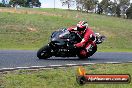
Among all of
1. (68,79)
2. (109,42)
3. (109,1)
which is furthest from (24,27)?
(109,1)

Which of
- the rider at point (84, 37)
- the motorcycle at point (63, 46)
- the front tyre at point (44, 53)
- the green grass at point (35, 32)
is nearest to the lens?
the front tyre at point (44, 53)

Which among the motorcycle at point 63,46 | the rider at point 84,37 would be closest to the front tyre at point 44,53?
the motorcycle at point 63,46

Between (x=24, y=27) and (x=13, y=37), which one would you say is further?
(x=24, y=27)

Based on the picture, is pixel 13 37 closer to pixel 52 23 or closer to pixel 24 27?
pixel 24 27

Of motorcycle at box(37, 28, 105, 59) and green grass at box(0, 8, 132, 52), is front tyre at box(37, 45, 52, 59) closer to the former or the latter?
motorcycle at box(37, 28, 105, 59)

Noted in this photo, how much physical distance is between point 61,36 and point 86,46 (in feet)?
3.58

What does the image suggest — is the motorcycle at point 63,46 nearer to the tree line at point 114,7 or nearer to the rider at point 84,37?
the rider at point 84,37

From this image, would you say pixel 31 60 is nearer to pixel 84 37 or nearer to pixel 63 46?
pixel 63 46

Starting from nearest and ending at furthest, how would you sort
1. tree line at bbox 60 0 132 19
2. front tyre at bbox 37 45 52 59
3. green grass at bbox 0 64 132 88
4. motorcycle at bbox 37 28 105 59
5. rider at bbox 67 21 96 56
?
green grass at bbox 0 64 132 88 → front tyre at bbox 37 45 52 59 → motorcycle at bbox 37 28 105 59 → rider at bbox 67 21 96 56 → tree line at bbox 60 0 132 19

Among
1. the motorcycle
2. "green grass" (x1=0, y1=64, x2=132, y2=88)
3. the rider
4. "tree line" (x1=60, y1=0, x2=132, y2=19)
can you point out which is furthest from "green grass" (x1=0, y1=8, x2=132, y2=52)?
"tree line" (x1=60, y1=0, x2=132, y2=19)

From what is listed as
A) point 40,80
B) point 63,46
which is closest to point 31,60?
point 63,46

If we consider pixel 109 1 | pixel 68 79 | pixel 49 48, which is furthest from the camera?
pixel 109 1

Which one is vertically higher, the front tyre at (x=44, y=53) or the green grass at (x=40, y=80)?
the green grass at (x=40, y=80)

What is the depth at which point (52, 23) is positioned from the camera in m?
58.6
